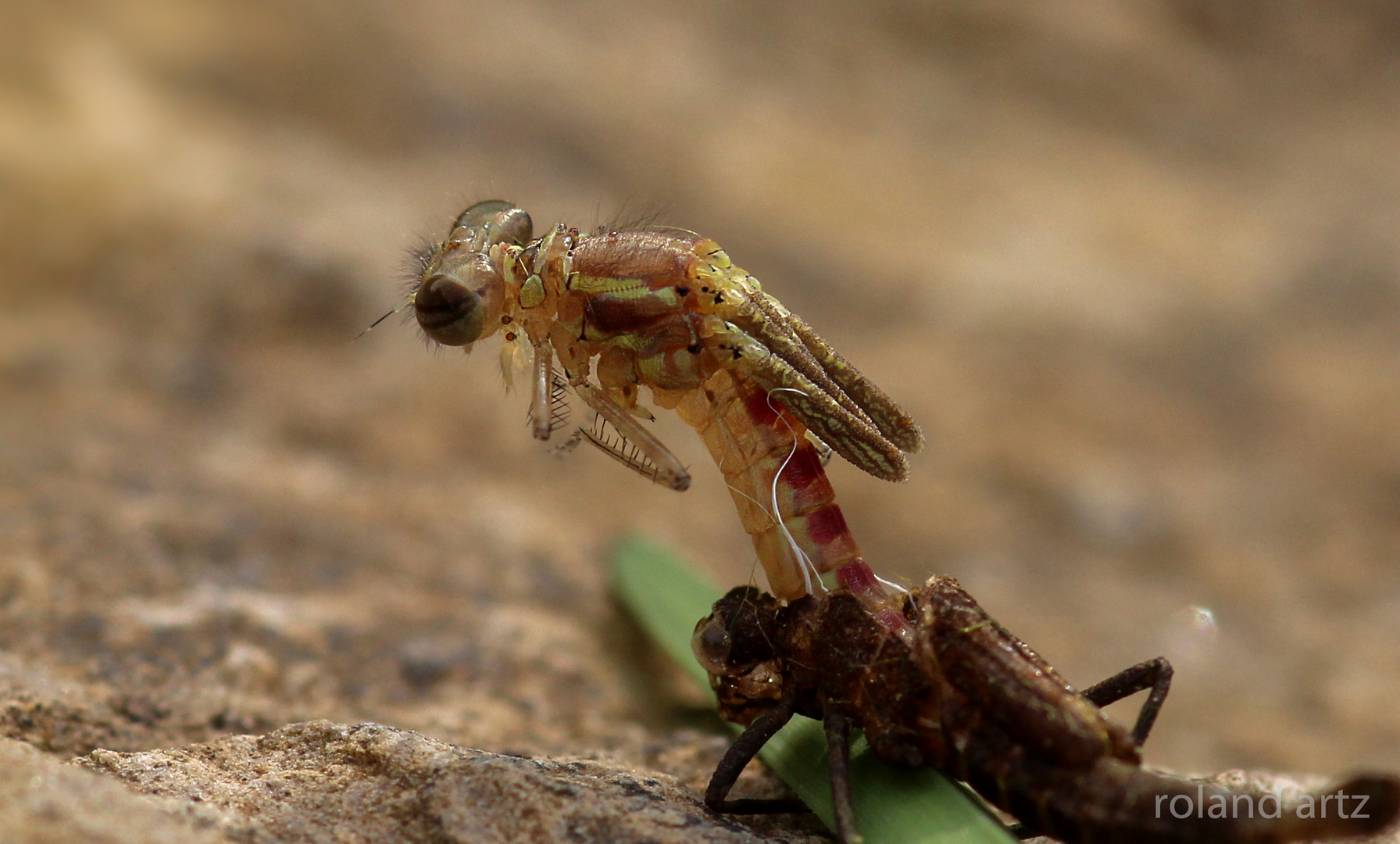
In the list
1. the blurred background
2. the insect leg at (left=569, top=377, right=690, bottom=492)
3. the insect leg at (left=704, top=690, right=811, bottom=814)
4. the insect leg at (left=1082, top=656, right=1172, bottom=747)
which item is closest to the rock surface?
the insect leg at (left=704, top=690, right=811, bottom=814)

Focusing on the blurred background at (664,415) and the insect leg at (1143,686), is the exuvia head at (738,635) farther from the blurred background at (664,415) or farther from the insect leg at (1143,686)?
the insect leg at (1143,686)

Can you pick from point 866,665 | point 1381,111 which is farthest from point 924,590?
point 1381,111

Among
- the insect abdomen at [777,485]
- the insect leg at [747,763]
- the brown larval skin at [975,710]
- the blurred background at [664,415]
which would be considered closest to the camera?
the brown larval skin at [975,710]

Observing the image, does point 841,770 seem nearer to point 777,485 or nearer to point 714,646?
point 714,646

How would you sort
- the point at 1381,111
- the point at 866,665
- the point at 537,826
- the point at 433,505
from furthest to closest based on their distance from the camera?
1. the point at 1381,111
2. the point at 433,505
3. the point at 866,665
4. the point at 537,826

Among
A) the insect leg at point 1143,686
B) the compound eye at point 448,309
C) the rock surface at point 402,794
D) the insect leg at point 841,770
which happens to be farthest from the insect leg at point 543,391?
the insect leg at point 1143,686

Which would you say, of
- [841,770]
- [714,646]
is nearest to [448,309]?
[714,646]

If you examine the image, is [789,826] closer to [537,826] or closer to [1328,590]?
[537,826]
